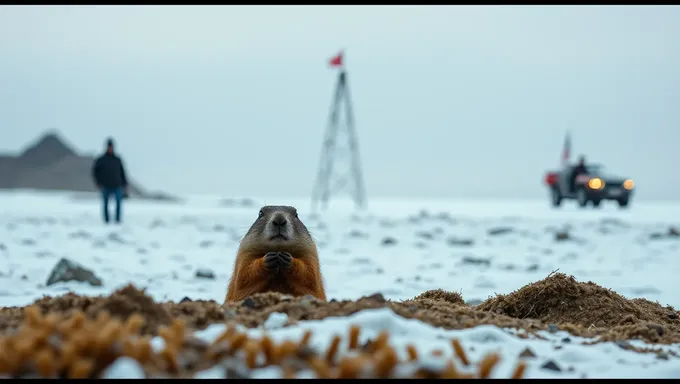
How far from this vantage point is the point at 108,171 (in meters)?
19.4

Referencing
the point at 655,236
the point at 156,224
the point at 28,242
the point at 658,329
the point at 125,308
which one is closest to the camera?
the point at 125,308

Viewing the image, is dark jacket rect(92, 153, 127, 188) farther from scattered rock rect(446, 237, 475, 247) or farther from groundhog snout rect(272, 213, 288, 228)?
groundhog snout rect(272, 213, 288, 228)

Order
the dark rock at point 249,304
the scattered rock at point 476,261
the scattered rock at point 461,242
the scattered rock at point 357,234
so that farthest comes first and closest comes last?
1. the scattered rock at point 357,234
2. the scattered rock at point 461,242
3. the scattered rock at point 476,261
4. the dark rock at point 249,304

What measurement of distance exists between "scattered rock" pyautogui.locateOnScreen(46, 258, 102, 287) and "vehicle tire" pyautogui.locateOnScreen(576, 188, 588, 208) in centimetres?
2558

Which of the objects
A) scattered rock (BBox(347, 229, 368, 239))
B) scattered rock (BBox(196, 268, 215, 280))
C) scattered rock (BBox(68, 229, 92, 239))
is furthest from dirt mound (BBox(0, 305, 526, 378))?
scattered rock (BBox(347, 229, 368, 239))

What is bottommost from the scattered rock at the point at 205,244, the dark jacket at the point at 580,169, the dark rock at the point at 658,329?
the scattered rock at the point at 205,244

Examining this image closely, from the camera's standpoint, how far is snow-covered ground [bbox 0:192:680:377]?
12.7 feet

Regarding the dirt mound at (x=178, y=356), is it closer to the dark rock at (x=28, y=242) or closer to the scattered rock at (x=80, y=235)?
the dark rock at (x=28, y=242)

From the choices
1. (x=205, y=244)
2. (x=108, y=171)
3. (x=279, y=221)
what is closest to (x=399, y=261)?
(x=205, y=244)

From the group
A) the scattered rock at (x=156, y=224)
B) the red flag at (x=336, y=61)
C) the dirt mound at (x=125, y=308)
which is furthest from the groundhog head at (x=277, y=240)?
the red flag at (x=336, y=61)

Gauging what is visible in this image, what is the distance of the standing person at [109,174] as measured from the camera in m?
19.4

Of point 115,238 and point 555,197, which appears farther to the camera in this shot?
point 555,197

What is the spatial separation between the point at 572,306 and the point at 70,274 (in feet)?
20.3

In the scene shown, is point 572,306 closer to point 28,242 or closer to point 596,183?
point 28,242
